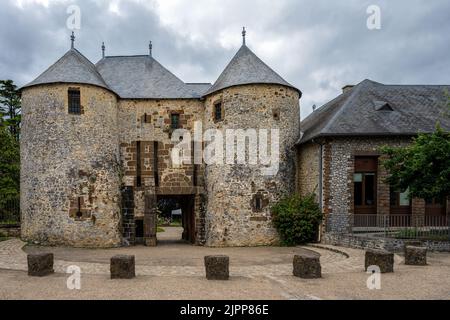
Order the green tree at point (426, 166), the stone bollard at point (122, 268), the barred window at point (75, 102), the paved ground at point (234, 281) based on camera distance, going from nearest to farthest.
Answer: the paved ground at point (234, 281) → the stone bollard at point (122, 268) → the green tree at point (426, 166) → the barred window at point (75, 102)

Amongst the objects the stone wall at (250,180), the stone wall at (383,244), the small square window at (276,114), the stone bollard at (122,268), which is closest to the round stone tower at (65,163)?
the stone wall at (250,180)

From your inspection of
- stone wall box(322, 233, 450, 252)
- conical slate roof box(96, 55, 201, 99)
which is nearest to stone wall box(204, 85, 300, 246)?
conical slate roof box(96, 55, 201, 99)

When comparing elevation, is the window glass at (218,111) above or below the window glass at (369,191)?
above

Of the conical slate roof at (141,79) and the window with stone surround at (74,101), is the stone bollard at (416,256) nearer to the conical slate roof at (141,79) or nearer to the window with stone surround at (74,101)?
the conical slate roof at (141,79)

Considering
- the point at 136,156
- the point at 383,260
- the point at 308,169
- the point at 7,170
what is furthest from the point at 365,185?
the point at 7,170

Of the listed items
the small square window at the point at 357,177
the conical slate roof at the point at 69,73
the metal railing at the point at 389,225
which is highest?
the conical slate roof at the point at 69,73

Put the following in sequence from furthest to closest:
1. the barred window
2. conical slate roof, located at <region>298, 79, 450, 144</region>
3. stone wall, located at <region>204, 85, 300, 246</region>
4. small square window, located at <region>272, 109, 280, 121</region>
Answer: small square window, located at <region>272, 109, 280, 121</region> < stone wall, located at <region>204, 85, 300, 246</region> < the barred window < conical slate roof, located at <region>298, 79, 450, 144</region>

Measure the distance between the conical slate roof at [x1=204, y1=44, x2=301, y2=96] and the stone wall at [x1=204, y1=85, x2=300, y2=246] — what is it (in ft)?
0.97

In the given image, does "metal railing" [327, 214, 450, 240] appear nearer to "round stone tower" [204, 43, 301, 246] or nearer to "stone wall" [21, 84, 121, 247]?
"round stone tower" [204, 43, 301, 246]

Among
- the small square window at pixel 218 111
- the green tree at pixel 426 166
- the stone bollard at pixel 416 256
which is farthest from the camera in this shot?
the small square window at pixel 218 111

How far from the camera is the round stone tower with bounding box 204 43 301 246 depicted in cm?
1738

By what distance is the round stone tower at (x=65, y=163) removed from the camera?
16.6m

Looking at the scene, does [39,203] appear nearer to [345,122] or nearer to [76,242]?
[76,242]

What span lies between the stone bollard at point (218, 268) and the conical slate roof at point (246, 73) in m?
10.1
